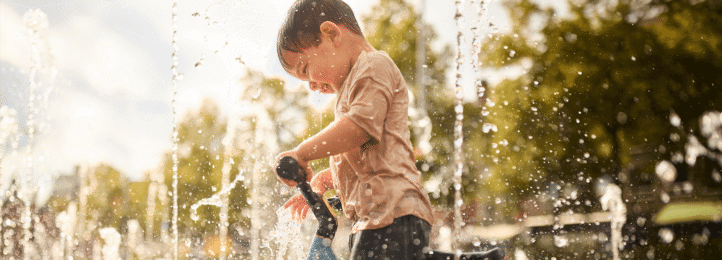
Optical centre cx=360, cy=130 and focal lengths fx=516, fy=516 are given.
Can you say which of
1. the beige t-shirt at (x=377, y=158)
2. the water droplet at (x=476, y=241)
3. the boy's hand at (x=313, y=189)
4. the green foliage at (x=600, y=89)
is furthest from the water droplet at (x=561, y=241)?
the beige t-shirt at (x=377, y=158)

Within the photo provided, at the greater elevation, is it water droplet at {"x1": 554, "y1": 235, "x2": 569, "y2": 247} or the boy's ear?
water droplet at {"x1": 554, "y1": 235, "x2": 569, "y2": 247}

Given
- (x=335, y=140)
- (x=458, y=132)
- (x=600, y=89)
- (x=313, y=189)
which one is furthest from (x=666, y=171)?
(x=335, y=140)

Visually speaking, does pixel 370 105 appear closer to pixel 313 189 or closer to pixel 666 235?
pixel 313 189

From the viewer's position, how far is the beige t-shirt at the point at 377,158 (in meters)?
1.49

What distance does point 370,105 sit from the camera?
1.51 metres

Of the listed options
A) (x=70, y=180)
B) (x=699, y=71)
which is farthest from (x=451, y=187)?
(x=70, y=180)

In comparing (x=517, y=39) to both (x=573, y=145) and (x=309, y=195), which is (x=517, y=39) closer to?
(x=573, y=145)

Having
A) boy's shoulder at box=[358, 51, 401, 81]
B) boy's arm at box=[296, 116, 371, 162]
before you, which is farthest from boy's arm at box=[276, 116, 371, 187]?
boy's shoulder at box=[358, 51, 401, 81]

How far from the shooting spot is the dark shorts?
1464 mm

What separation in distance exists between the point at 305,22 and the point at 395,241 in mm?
748

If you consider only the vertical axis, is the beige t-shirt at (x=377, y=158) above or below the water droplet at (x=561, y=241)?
below

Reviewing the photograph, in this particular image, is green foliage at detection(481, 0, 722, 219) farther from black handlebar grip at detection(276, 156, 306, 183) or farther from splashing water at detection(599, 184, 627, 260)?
black handlebar grip at detection(276, 156, 306, 183)

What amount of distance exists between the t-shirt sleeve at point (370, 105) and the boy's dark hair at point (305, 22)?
242 mm

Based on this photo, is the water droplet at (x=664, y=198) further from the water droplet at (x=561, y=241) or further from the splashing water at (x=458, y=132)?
the splashing water at (x=458, y=132)
